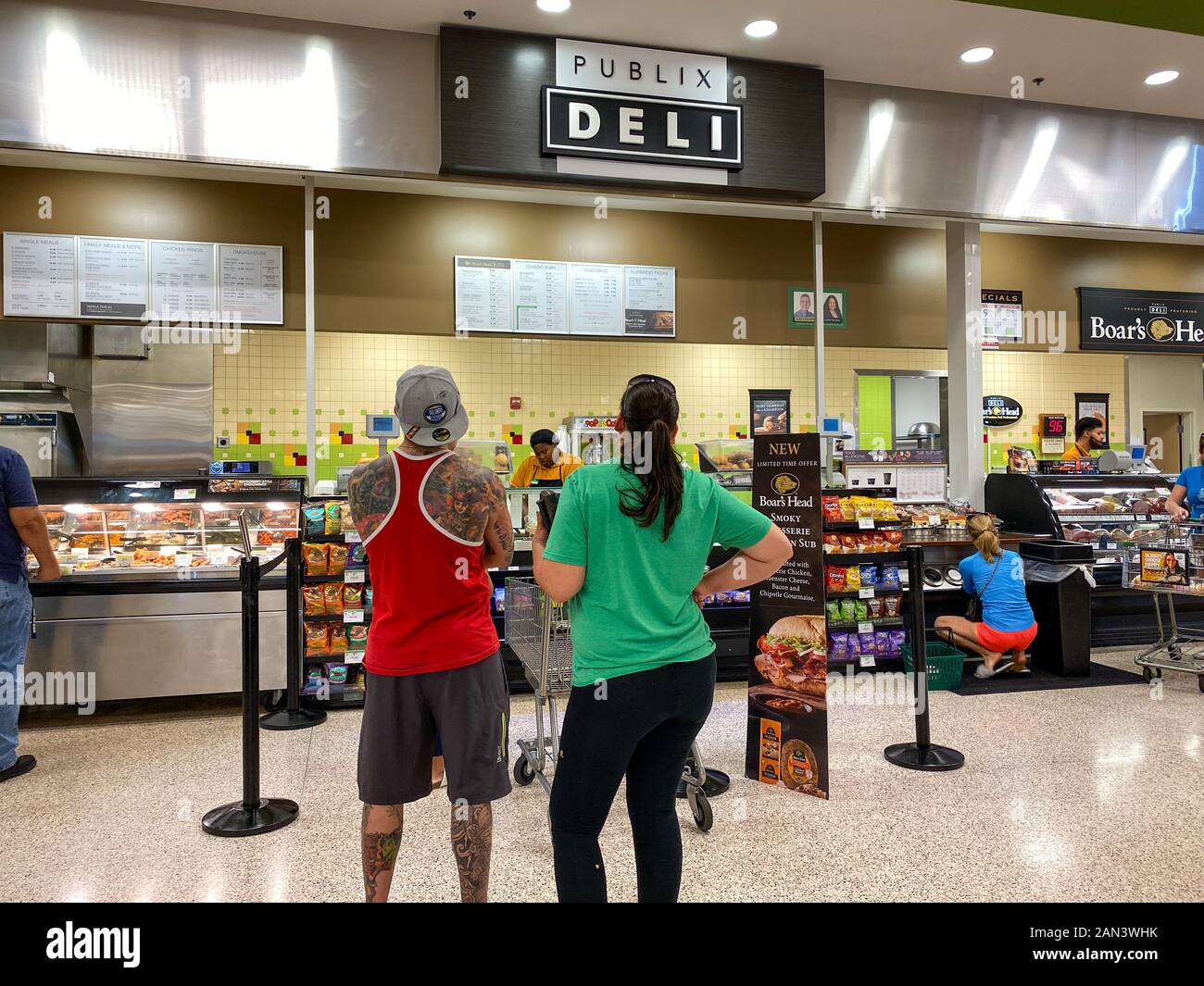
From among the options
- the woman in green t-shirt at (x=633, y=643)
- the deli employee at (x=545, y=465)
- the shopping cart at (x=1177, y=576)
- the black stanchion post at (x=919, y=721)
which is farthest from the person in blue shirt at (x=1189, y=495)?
the woman in green t-shirt at (x=633, y=643)

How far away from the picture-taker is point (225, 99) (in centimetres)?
494

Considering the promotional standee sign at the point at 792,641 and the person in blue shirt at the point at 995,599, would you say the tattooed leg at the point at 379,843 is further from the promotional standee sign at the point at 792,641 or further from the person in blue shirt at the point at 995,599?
the person in blue shirt at the point at 995,599

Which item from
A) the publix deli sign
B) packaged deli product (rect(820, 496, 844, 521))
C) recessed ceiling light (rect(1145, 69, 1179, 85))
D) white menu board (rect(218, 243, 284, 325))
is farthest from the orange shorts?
white menu board (rect(218, 243, 284, 325))

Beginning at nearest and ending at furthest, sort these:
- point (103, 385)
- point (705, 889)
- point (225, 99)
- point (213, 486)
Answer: point (705, 889) < point (225, 99) < point (213, 486) < point (103, 385)

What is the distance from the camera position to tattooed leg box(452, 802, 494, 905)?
2.25m

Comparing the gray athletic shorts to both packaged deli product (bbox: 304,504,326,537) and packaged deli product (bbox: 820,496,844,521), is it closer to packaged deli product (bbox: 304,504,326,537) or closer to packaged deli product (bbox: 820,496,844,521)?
packaged deli product (bbox: 304,504,326,537)

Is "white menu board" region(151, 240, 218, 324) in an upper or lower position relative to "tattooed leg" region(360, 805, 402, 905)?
upper

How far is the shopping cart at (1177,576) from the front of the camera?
543 cm

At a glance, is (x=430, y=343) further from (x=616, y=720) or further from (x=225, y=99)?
(x=616, y=720)

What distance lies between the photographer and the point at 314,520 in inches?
202

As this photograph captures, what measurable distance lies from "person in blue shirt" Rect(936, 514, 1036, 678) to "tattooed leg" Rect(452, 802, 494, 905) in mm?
4413
